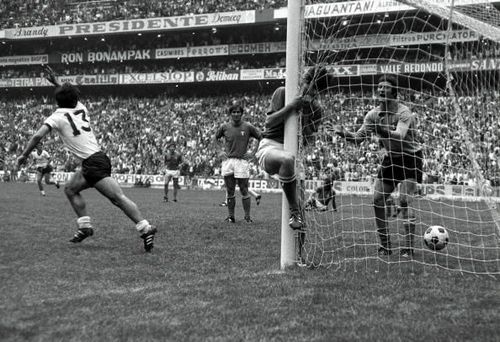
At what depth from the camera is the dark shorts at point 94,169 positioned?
6938mm

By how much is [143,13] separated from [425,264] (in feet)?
139

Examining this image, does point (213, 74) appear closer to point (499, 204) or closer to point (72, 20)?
point (72, 20)

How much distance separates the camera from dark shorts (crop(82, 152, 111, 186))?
22.8 feet

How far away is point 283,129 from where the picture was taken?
612cm

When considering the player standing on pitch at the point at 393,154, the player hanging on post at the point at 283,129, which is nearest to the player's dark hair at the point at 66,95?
the player hanging on post at the point at 283,129

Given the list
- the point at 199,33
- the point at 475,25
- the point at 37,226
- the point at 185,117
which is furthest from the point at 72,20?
the point at 475,25

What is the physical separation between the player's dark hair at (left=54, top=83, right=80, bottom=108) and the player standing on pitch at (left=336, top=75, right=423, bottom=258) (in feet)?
11.0

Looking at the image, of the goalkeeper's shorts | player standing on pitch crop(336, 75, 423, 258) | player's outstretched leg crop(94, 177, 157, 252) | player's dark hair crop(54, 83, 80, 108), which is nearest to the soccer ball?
player standing on pitch crop(336, 75, 423, 258)

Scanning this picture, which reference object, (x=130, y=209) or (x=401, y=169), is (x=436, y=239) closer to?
(x=401, y=169)

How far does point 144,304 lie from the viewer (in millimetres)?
4117

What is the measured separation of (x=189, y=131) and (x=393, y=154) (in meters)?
31.8

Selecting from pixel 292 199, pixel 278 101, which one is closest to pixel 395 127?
pixel 278 101

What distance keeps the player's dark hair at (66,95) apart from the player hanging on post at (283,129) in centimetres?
262

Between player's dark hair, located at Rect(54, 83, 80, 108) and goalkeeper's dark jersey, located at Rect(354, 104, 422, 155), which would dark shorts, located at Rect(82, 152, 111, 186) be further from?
goalkeeper's dark jersey, located at Rect(354, 104, 422, 155)
